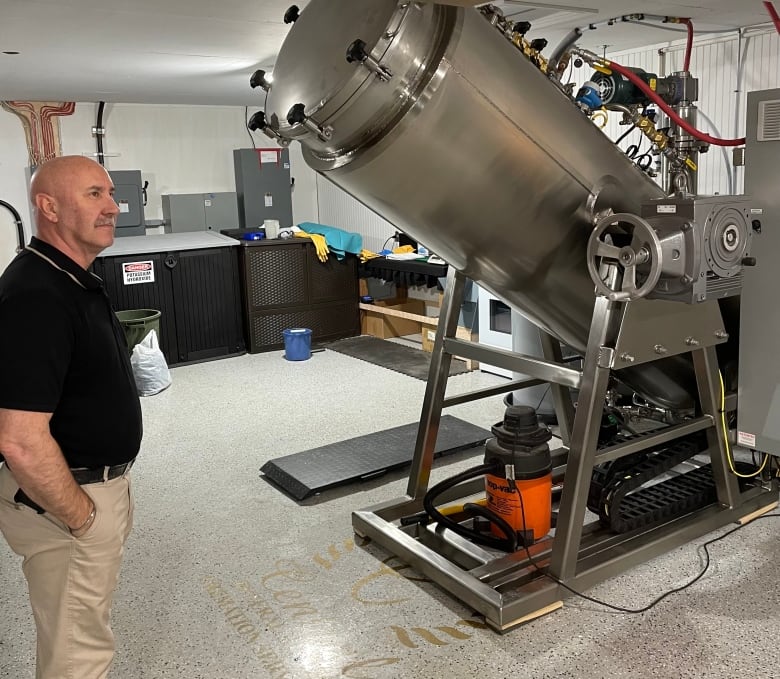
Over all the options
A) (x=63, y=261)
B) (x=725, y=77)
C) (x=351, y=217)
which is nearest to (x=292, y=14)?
(x=63, y=261)

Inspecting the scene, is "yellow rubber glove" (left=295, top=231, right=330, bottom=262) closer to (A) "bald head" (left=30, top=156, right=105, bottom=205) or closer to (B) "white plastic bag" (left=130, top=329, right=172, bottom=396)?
(B) "white plastic bag" (left=130, top=329, right=172, bottom=396)

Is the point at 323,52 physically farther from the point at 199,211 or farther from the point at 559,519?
the point at 199,211

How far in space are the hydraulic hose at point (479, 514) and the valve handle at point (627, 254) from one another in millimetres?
740

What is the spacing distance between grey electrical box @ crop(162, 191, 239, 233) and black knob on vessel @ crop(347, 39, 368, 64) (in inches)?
201

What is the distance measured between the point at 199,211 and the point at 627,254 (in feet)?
17.1

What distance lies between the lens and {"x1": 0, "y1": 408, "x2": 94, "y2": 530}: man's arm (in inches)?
55.4

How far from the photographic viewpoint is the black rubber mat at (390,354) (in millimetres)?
5015

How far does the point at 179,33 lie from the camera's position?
11.0 feet

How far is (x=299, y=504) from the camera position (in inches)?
120

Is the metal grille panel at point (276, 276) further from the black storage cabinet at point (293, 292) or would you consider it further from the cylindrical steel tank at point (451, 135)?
the cylindrical steel tank at point (451, 135)

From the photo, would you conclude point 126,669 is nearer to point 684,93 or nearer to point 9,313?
point 9,313

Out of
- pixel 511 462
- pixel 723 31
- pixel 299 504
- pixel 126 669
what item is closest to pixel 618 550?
pixel 511 462

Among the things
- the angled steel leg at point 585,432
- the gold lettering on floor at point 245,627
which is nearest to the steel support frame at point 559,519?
the angled steel leg at point 585,432

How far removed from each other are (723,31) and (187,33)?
2690 mm
